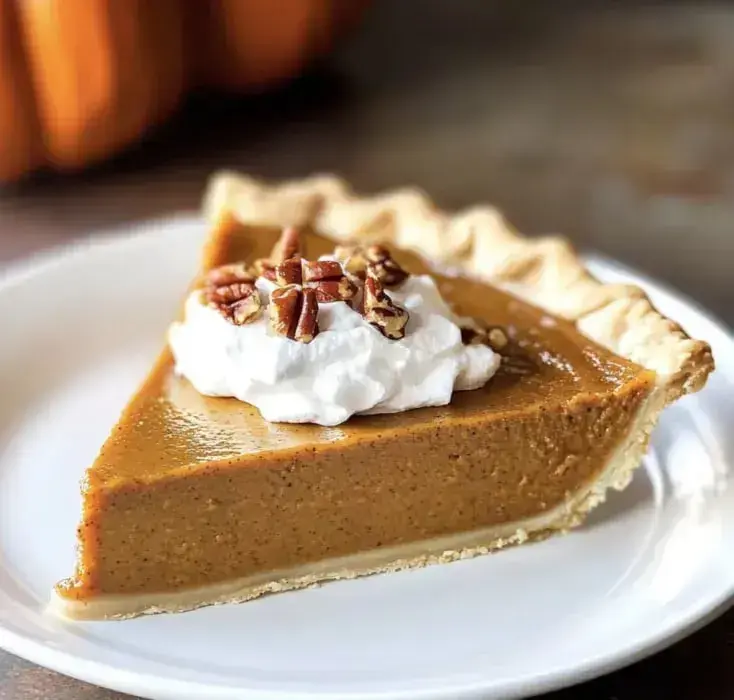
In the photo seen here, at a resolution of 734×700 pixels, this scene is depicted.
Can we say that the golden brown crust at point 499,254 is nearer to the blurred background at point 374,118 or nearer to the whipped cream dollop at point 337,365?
the whipped cream dollop at point 337,365

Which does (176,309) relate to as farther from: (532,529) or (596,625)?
(596,625)

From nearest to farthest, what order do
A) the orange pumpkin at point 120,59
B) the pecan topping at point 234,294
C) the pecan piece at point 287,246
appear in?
the pecan topping at point 234,294, the pecan piece at point 287,246, the orange pumpkin at point 120,59

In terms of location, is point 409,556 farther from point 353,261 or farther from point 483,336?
point 353,261

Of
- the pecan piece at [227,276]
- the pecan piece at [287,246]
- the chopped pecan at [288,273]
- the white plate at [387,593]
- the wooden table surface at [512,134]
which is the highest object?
the chopped pecan at [288,273]

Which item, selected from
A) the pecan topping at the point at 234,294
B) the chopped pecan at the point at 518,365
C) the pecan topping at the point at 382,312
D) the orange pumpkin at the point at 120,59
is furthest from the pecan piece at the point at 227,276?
the orange pumpkin at the point at 120,59

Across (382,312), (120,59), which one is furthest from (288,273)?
(120,59)

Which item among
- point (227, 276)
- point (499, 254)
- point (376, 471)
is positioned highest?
point (227, 276)
